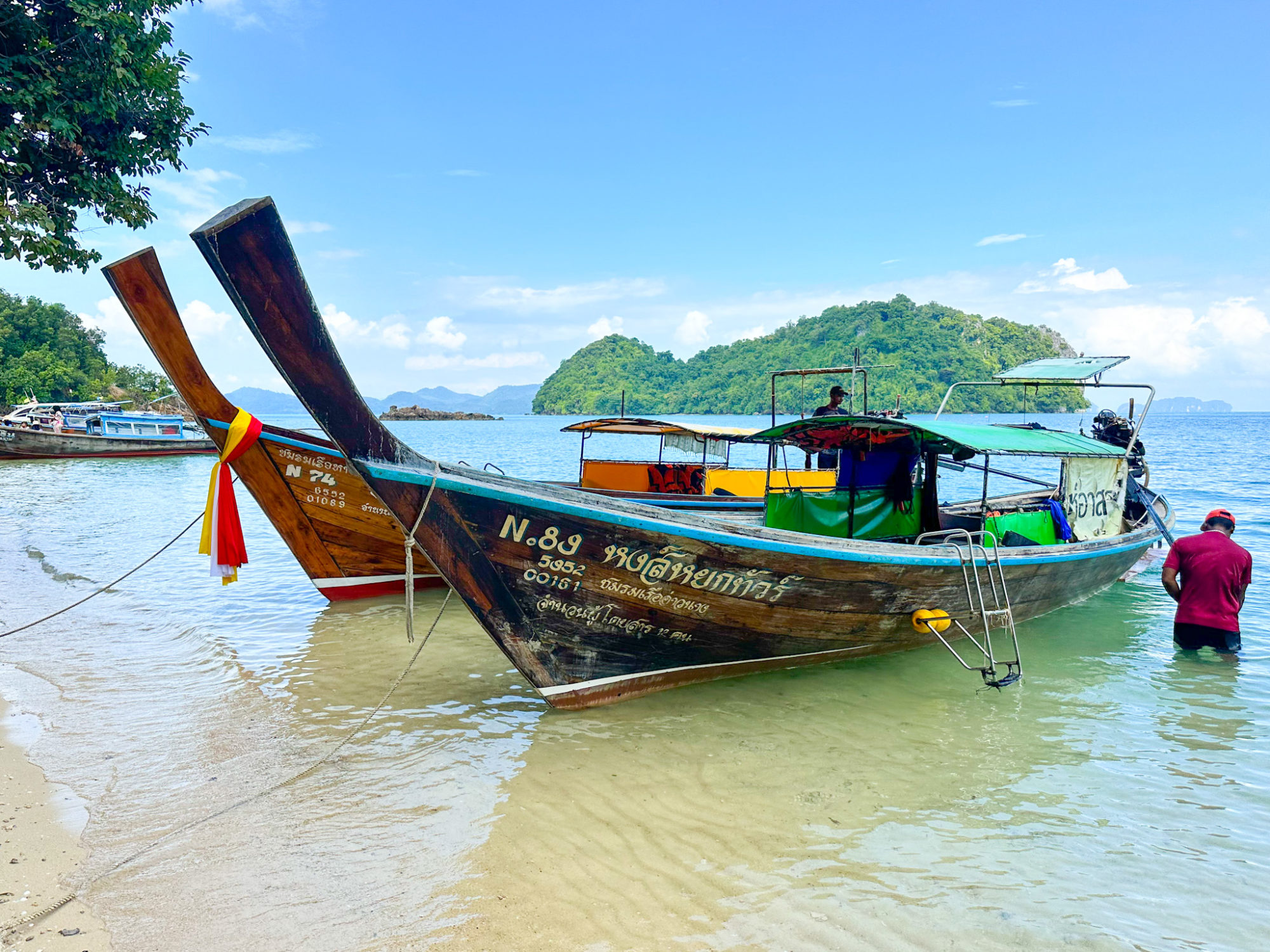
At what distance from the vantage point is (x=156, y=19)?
10.4m

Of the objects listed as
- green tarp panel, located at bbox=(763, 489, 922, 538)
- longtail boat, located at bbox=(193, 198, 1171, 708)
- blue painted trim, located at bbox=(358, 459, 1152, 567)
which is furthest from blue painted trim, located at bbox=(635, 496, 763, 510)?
blue painted trim, located at bbox=(358, 459, 1152, 567)

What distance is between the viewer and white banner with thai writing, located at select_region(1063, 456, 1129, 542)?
9008 millimetres

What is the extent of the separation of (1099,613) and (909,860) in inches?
296

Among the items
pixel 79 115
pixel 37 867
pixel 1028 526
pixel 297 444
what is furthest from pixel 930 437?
pixel 79 115

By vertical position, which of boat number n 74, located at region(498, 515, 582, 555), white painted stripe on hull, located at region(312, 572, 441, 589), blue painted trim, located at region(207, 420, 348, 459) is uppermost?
blue painted trim, located at region(207, 420, 348, 459)

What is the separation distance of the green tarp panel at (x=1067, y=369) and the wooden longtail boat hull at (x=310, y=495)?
8.36 m

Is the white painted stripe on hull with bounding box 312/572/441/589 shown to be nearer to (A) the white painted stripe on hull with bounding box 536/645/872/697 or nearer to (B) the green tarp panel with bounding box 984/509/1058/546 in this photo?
(A) the white painted stripe on hull with bounding box 536/645/872/697

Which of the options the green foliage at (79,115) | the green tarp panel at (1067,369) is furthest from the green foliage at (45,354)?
the green tarp panel at (1067,369)

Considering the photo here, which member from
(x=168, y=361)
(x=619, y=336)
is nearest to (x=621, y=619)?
(x=168, y=361)

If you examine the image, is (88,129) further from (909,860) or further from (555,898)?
(909,860)

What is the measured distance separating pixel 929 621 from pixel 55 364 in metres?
57.8

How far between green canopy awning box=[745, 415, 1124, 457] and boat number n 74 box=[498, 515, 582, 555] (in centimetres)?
322

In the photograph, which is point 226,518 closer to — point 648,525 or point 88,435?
point 648,525

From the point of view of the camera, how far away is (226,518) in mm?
A: 5605
